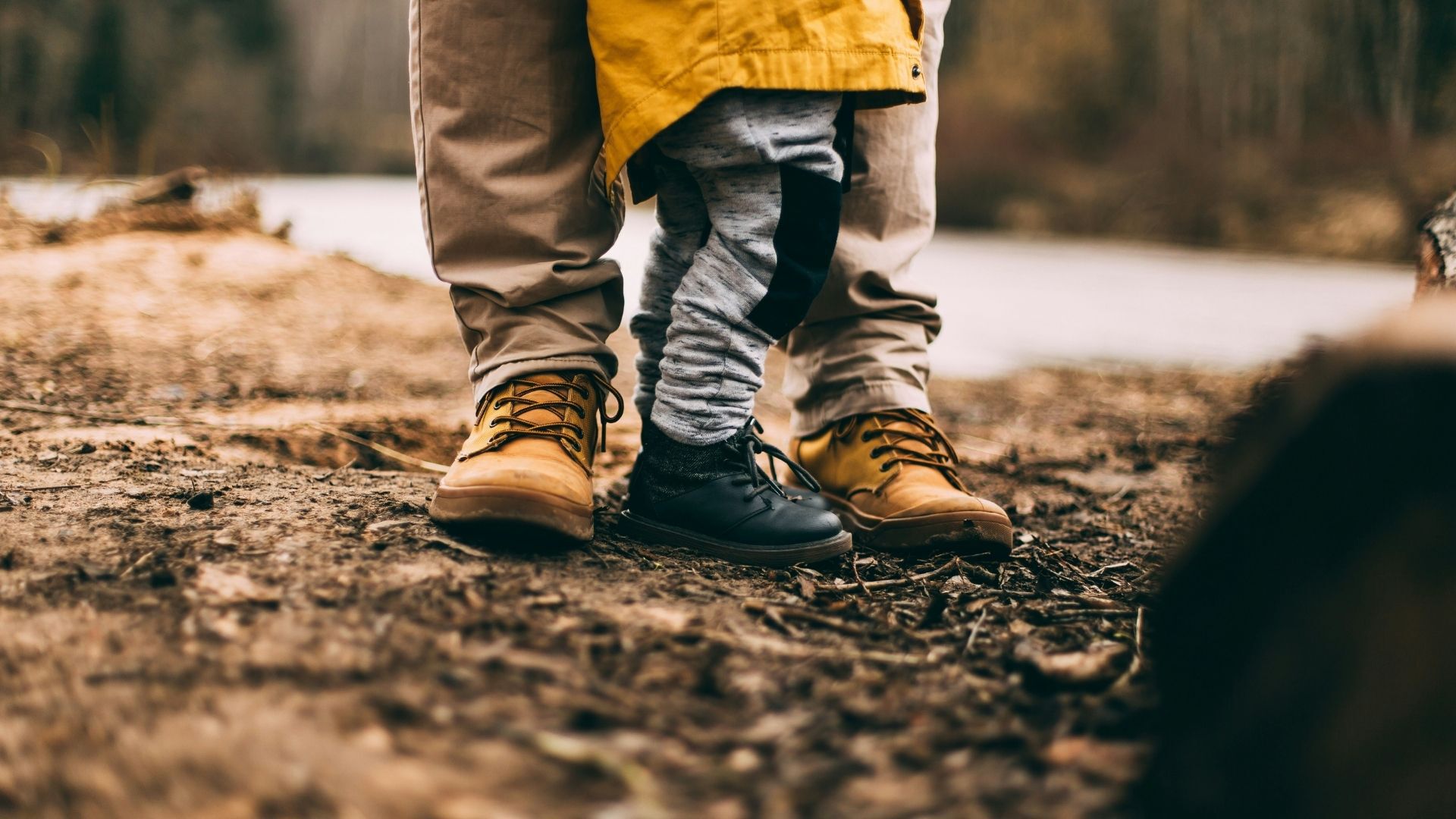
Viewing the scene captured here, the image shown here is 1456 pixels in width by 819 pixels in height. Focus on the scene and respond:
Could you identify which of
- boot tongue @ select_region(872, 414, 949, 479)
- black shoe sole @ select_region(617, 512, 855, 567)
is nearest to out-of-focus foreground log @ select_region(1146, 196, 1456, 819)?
black shoe sole @ select_region(617, 512, 855, 567)

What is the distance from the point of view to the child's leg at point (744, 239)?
123 cm

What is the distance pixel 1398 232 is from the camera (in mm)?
11156

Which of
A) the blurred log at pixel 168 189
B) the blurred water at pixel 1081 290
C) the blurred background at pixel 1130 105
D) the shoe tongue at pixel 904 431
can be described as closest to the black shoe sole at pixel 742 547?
the shoe tongue at pixel 904 431

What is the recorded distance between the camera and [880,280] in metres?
1.62

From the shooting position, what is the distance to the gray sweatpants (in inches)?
48.3

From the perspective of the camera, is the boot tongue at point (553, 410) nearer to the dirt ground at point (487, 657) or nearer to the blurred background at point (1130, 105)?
the dirt ground at point (487, 657)

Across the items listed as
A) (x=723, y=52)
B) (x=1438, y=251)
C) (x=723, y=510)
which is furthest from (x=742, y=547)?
(x=1438, y=251)

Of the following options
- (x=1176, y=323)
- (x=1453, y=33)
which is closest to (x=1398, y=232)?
(x=1453, y=33)

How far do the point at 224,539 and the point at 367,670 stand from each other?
45cm

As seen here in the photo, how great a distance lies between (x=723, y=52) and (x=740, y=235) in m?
0.23

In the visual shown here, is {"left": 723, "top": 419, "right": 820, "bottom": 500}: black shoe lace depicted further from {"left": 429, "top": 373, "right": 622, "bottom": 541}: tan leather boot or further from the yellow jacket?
the yellow jacket

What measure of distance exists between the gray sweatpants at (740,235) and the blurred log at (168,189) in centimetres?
430

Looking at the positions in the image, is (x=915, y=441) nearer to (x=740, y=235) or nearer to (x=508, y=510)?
(x=740, y=235)

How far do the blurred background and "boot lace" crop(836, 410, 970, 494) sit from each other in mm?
8978
